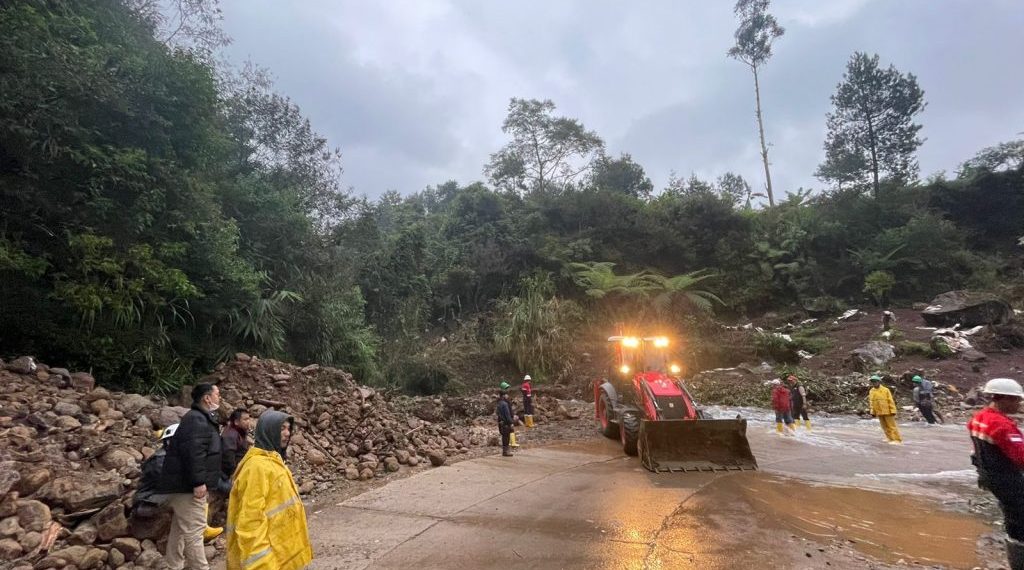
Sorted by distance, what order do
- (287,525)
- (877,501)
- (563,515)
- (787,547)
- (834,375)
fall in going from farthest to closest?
(834,375) < (877,501) < (563,515) < (787,547) < (287,525)

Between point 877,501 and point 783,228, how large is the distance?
24647mm

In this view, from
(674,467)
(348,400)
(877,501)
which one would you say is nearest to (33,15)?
(348,400)

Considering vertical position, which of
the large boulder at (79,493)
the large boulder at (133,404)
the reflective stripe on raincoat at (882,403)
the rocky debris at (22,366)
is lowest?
the large boulder at (79,493)

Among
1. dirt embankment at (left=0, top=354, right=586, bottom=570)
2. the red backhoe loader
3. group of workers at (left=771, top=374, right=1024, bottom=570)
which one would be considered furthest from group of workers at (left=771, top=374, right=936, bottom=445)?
group of workers at (left=771, top=374, right=1024, bottom=570)

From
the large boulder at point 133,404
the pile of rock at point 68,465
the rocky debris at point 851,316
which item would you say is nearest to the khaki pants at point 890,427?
the pile of rock at point 68,465

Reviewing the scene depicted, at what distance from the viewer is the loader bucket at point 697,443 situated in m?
7.95

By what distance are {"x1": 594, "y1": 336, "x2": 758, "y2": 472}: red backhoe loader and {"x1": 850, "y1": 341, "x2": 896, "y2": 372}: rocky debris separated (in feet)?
33.6

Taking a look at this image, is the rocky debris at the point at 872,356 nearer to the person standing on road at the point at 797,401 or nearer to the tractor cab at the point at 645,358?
the person standing on road at the point at 797,401

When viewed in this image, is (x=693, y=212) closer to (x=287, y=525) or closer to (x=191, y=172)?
(x=191, y=172)

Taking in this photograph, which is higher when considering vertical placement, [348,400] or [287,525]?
[348,400]

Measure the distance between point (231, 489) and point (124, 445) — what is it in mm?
3374

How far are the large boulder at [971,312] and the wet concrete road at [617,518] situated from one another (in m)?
13.2

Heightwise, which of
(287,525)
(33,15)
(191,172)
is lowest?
(287,525)

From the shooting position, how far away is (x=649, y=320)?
2183 cm
